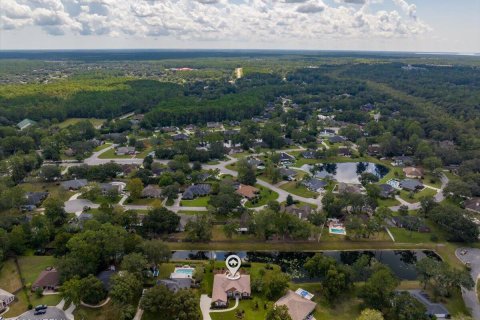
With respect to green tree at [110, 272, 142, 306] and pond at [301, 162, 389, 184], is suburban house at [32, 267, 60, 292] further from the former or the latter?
pond at [301, 162, 389, 184]

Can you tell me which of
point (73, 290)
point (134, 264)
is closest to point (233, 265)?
point (134, 264)

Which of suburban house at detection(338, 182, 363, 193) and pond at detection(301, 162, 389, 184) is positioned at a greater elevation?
suburban house at detection(338, 182, 363, 193)

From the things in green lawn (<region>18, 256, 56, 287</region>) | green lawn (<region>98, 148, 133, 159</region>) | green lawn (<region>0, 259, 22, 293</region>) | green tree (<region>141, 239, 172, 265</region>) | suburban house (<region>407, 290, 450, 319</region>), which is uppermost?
green tree (<region>141, 239, 172, 265</region>)

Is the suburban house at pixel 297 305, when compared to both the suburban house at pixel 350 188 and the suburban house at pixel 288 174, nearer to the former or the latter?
the suburban house at pixel 350 188

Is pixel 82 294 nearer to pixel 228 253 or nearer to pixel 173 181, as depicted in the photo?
pixel 228 253

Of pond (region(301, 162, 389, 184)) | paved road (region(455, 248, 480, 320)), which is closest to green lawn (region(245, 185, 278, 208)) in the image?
pond (region(301, 162, 389, 184))

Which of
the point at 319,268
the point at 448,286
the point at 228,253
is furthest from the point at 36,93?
the point at 448,286
